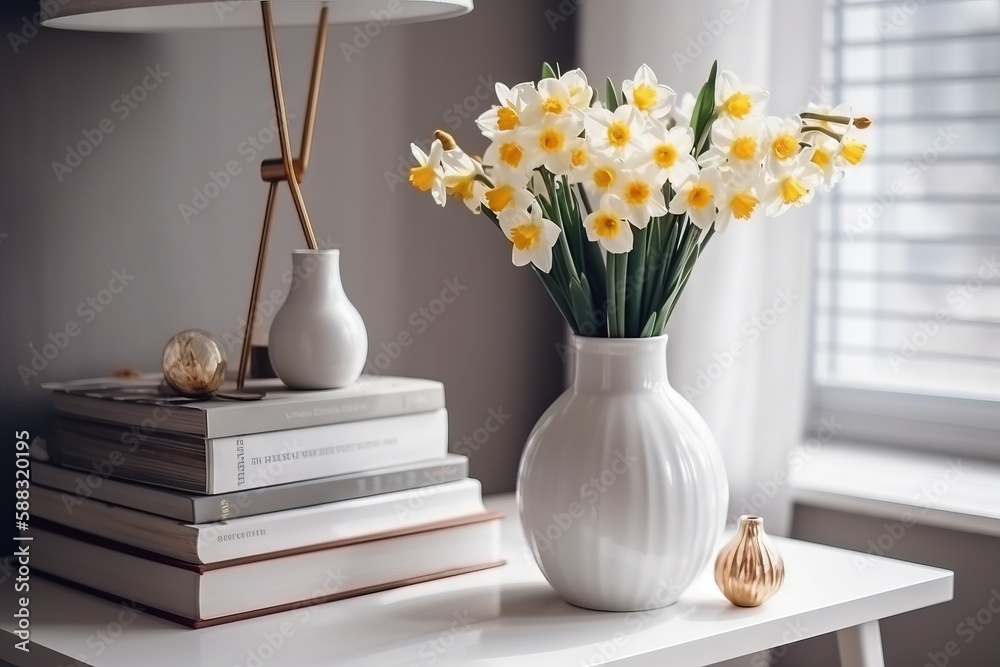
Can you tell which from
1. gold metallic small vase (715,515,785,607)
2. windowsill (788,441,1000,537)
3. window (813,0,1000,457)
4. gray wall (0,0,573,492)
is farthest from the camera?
window (813,0,1000,457)

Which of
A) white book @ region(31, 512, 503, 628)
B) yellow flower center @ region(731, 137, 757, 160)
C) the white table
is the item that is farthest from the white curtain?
yellow flower center @ region(731, 137, 757, 160)

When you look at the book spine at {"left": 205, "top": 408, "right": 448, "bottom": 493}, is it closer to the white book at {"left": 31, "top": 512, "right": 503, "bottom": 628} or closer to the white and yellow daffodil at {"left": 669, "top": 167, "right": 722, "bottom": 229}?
the white book at {"left": 31, "top": 512, "right": 503, "bottom": 628}

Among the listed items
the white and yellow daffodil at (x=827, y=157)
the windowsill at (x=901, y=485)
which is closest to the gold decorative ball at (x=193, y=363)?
the white and yellow daffodil at (x=827, y=157)

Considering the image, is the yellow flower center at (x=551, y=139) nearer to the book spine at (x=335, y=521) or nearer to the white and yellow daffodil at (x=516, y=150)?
the white and yellow daffodil at (x=516, y=150)

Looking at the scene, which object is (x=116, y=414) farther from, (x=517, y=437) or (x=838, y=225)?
(x=838, y=225)

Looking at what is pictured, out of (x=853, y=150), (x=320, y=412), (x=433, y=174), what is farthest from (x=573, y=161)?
(x=320, y=412)

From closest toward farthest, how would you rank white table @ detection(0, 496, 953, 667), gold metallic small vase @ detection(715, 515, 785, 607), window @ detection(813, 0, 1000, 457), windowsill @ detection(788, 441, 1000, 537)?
white table @ detection(0, 496, 953, 667), gold metallic small vase @ detection(715, 515, 785, 607), windowsill @ detection(788, 441, 1000, 537), window @ detection(813, 0, 1000, 457)

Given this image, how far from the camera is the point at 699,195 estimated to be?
98 centimetres

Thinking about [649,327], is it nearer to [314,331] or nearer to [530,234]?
[530,234]

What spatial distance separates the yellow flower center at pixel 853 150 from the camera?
39.3 inches

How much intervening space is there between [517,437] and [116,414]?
2.53 feet

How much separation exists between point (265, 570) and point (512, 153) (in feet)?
1.44

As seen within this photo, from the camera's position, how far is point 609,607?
1.06 m

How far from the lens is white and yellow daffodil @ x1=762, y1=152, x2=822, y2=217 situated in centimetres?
99
